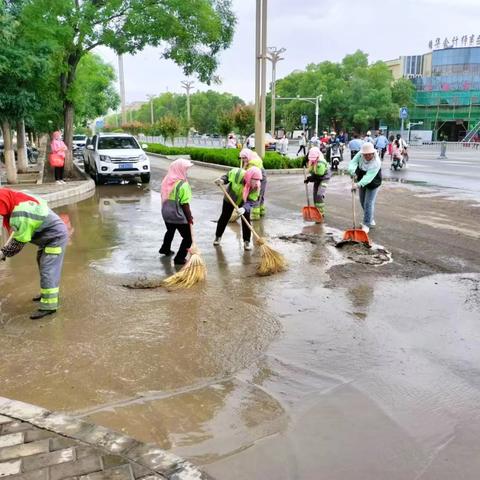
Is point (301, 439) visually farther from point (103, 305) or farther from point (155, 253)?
point (155, 253)

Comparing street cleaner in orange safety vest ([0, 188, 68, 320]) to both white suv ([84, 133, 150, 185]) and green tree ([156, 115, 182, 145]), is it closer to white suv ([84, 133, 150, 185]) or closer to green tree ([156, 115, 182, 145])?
white suv ([84, 133, 150, 185])

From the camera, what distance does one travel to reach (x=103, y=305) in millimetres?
5375

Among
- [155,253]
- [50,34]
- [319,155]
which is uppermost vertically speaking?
[50,34]

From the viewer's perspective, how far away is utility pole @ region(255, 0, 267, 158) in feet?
60.9

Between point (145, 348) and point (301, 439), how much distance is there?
169 centimetres

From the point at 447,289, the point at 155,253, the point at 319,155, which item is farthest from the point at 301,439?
the point at 319,155

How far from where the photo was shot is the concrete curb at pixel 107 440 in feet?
8.92

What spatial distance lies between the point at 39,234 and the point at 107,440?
8.25 feet

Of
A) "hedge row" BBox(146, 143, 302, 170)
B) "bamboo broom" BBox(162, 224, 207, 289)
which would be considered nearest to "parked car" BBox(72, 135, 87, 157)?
"hedge row" BBox(146, 143, 302, 170)

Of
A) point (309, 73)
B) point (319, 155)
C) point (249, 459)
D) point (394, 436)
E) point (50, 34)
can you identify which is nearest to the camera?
point (249, 459)

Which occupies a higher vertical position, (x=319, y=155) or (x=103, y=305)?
(x=319, y=155)

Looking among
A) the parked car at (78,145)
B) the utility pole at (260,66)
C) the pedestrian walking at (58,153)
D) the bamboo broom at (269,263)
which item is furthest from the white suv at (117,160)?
the parked car at (78,145)

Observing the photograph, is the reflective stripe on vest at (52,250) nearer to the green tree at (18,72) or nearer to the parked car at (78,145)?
the green tree at (18,72)

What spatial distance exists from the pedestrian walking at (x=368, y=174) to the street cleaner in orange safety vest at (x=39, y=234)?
16.4 feet
